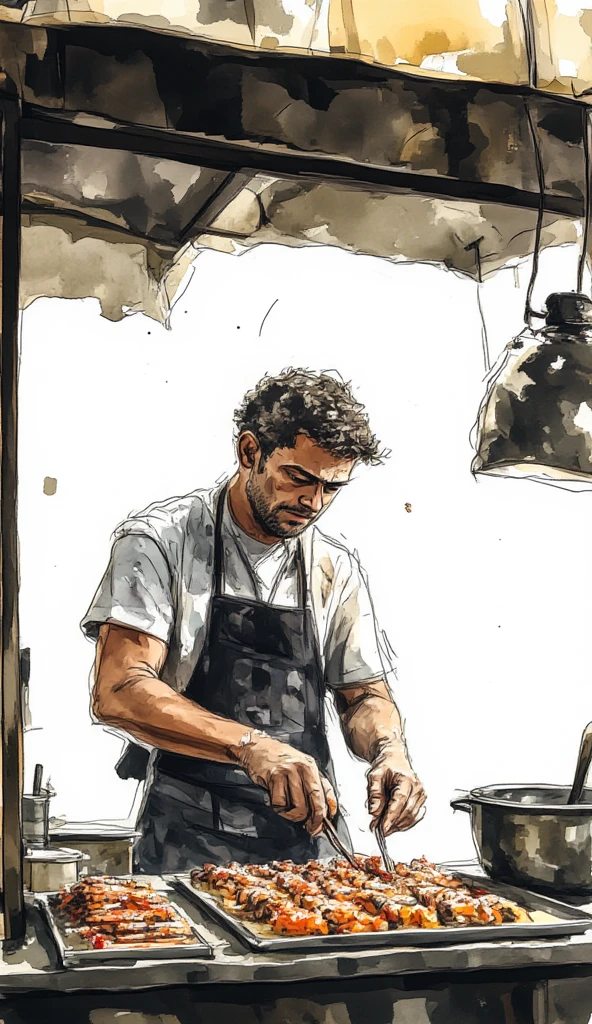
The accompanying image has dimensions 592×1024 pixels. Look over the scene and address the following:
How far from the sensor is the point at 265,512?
10.6ft

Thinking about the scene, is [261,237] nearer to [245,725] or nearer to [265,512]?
[265,512]

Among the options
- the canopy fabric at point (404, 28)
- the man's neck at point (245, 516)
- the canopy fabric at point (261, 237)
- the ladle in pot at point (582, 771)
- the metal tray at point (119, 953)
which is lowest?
the metal tray at point (119, 953)

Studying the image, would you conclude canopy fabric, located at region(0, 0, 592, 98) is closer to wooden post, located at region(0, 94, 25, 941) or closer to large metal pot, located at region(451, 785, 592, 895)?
wooden post, located at region(0, 94, 25, 941)

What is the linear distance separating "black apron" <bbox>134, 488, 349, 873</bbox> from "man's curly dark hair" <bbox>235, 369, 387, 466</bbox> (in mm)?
Result: 290

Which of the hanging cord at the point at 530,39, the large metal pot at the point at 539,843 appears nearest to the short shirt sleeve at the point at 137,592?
the large metal pot at the point at 539,843

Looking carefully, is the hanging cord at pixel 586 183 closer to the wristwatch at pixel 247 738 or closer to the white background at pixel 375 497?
the white background at pixel 375 497

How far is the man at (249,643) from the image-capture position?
2965mm

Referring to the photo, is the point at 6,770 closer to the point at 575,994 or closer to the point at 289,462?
the point at 575,994

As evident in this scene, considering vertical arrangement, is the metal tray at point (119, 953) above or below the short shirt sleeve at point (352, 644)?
below

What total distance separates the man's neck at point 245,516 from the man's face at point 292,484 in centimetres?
1

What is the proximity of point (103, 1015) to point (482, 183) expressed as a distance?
1.87 m

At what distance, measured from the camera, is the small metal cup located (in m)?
2.32

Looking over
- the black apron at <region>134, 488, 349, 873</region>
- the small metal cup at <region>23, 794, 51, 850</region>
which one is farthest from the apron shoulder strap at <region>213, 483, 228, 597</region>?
the small metal cup at <region>23, 794, 51, 850</region>

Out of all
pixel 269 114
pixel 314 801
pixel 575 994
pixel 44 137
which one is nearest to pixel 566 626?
pixel 314 801
